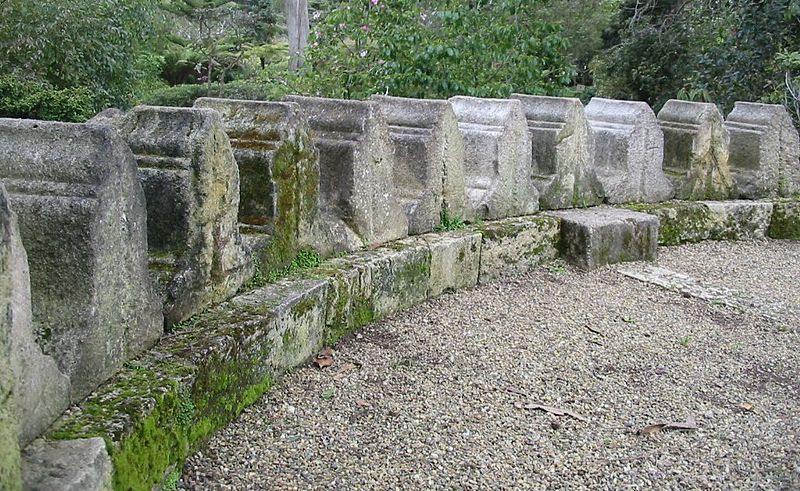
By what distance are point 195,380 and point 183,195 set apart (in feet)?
1.90

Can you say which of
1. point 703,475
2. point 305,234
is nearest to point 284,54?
point 305,234

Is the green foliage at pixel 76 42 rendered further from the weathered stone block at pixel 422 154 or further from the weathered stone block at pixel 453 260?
the weathered stone block at pixel 453 260

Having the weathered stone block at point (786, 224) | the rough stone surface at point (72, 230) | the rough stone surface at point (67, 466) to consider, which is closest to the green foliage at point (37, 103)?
the weathered stone block at point (786, 224)

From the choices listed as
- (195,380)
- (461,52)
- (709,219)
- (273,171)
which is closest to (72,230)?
(195,380)

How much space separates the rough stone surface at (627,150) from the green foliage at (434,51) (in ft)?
5.32

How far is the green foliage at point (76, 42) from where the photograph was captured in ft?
34.0

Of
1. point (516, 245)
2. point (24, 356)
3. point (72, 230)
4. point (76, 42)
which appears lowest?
point (516, 245)

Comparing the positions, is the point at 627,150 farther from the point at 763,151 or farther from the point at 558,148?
the point at 763,151

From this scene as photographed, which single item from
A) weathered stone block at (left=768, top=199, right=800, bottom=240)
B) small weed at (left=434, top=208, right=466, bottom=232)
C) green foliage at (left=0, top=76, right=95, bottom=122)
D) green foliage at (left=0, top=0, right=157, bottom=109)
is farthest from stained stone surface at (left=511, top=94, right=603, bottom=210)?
green foliage at (left=0, top=0, right=157, bottom=109)

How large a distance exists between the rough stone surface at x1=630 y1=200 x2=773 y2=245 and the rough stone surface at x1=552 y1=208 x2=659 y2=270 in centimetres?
33

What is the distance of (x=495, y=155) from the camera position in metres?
4.82

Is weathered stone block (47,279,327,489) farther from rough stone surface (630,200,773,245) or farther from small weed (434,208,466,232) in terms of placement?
rough stone surface (630,200,773,245)

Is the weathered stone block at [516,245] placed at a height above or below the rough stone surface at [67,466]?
above

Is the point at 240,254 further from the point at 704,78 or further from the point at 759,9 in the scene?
the point at 704,78
